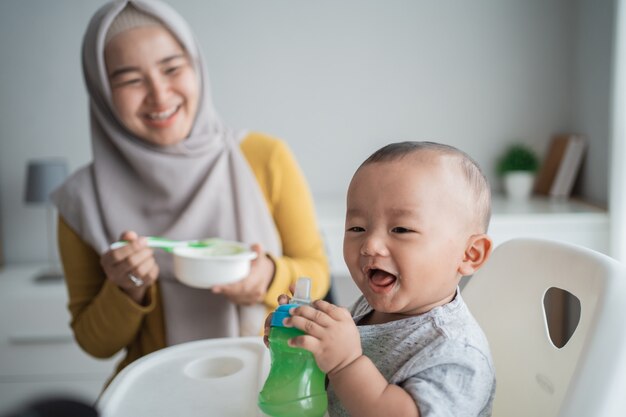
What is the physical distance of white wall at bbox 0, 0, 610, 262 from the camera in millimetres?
2547

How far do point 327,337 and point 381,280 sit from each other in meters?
0.11

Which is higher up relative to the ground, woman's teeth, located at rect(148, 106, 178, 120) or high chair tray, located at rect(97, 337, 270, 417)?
woman's teeth, located at rect(148, 106, 178, 120)

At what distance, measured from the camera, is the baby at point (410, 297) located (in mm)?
583

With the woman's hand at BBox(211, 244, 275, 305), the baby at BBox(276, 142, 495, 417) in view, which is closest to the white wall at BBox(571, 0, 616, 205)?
the woman's hand at BBox(211, 244, 275, 305)

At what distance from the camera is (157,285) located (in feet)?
4.31

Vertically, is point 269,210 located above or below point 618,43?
below

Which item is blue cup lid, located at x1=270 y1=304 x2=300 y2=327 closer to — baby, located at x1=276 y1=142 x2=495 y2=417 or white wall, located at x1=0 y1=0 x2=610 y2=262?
baby, located at x1=276 y1=142 x2=495 y2=417

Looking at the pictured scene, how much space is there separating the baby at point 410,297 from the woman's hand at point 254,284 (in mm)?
483

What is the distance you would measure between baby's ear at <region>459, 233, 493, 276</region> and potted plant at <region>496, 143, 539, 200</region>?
203cm

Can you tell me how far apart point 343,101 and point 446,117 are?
1.60 feet

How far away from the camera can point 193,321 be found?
1.28 meters

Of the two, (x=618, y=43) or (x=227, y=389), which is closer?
(x=227, y=389)

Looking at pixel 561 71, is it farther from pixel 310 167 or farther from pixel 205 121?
pixel 205 121

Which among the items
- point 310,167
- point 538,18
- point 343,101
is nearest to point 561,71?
point 538,18
